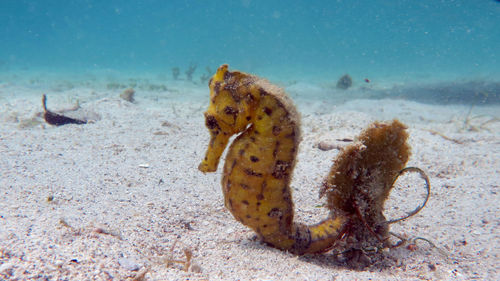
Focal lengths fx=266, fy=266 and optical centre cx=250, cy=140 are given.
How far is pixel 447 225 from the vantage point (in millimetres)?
2773

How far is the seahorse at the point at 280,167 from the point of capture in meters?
2.06

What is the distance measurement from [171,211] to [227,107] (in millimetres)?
1546

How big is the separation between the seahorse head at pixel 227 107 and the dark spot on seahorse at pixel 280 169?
0.40 m

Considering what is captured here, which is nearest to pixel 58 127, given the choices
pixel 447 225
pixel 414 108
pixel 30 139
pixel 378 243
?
pixel 30 139

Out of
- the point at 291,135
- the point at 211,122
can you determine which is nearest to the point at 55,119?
the point at 211,122

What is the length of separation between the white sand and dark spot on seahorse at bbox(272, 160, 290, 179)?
691 mm

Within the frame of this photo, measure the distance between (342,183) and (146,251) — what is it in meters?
1.79

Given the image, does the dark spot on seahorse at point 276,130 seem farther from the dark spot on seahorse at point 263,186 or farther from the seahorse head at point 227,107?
the dark spot on seahorse at point 263,186

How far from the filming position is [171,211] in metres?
2.97

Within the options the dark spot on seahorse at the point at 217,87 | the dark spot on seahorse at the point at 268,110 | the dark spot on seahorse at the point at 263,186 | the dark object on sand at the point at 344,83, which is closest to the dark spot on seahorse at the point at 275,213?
the dark spot on seahorse at the point at 263,186

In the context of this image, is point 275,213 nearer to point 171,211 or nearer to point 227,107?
point 227,107

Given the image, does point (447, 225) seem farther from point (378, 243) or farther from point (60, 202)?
point (60, 202)

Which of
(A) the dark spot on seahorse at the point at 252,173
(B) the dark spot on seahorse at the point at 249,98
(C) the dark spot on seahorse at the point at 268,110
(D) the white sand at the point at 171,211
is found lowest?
(D) the white sand at the point at 171,211

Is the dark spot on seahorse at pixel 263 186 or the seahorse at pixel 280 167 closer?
the seahorse at pixel 280 167
